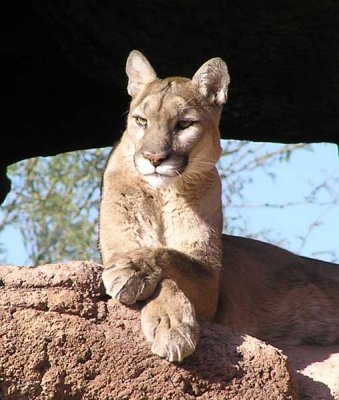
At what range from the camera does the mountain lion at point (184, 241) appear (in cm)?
449

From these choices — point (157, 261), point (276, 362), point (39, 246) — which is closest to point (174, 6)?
point (157, 261)

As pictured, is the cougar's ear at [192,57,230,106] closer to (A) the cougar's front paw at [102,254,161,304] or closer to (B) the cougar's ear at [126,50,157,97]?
(B) the cougar's ear at [126,50,157,97]

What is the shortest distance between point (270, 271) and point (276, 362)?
176 cm

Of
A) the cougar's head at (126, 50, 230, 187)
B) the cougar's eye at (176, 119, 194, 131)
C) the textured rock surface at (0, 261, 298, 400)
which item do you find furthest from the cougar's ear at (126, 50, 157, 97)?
the textured rock surface at (0, 261, 298, 400)

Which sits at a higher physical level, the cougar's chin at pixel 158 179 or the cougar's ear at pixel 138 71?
the cougar's ear at pixel 138 71

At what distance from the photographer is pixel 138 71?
5.77 meters

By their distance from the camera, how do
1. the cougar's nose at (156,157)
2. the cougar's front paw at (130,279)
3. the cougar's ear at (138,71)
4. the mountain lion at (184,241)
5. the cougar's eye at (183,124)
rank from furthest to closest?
the cougar's ear at (138,71) < the cougar's eye at (183,124) < the cougar's nose at (156,157) < the mountain lion at (184,241) < the cougar's front paw at (130,279)

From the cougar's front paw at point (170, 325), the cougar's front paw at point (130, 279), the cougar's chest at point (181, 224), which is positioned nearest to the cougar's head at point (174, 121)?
the cougar's chest at point (181, 224)

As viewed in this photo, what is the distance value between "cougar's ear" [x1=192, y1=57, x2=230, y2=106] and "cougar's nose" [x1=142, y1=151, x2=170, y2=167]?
2.03 feet

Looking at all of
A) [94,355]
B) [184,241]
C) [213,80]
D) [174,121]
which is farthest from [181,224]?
[94,355]

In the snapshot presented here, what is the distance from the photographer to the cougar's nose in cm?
506

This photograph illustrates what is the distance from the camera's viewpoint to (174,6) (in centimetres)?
629

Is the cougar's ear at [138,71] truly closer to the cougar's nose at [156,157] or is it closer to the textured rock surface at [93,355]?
the cougar's nose at [156,157]

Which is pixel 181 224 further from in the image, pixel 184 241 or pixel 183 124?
pixel 183 124
